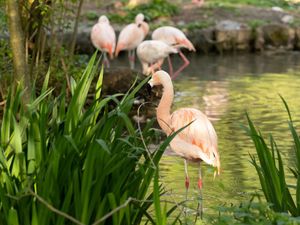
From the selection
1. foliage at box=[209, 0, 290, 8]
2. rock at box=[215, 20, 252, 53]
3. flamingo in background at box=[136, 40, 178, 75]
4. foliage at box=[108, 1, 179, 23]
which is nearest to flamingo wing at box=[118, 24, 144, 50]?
flamingo in background at box=[136, 40, 178, 75]

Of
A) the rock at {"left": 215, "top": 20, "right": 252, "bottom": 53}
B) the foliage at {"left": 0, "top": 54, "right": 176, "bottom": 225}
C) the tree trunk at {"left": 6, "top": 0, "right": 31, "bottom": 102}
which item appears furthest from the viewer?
the rock at {"left": 215, "top": 20, "right": 252, "bottom": 53}

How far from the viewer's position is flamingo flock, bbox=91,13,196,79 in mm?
15391

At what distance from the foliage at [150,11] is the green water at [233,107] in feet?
7.49

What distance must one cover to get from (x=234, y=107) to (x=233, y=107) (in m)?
0.01

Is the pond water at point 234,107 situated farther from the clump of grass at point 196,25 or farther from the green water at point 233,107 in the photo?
the clump of grass at point 196,25

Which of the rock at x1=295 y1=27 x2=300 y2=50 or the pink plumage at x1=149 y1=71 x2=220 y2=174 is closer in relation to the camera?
the pink plumage at x1=149 y1=71 x2=220 y2=174

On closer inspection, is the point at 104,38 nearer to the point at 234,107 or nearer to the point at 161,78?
the point at 234,107

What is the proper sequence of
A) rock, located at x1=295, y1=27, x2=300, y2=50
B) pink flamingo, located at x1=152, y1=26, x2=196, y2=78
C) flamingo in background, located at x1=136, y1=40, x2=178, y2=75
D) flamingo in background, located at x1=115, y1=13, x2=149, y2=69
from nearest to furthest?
flamingo in background, located at x1=136, y1=40, x2=178, y2=75 < pink flamingo, located at x1=152, y1=26, x2=196, y2=78 < flamingo in background, located at x1=115, y1=13, x2=149, y2=69 < rock, located at x1=295, y1=27, x2=300, y2=50

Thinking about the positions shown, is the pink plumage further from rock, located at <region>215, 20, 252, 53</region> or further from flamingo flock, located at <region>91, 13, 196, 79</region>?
rock, located at <region>215, 20, 252, 53</region>

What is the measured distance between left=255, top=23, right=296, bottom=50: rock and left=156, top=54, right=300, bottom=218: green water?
82 centimetres

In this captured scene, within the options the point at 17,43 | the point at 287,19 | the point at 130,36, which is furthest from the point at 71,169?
the point at 287,19

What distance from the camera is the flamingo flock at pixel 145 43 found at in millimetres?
15391

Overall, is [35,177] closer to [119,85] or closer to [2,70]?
[2,70]

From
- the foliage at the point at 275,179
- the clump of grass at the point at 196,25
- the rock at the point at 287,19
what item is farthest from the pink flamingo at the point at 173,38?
the foliage at the point at 275,179
